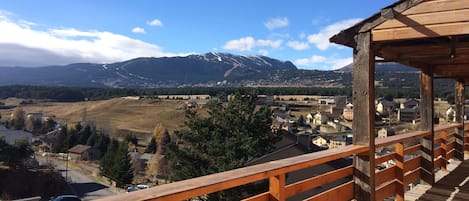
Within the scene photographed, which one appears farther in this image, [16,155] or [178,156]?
[16,155]

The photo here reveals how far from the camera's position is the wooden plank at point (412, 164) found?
5.31m

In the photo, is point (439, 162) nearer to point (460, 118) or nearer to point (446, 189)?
point (446, 189)

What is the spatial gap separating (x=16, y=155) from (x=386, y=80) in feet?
287

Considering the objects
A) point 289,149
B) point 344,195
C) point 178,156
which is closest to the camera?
point 344,195

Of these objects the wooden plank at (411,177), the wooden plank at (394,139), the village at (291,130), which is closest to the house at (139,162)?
the village at (291,130)

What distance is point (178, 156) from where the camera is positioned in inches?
715

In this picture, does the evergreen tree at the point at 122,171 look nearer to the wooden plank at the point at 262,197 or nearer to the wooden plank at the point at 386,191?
the wooden plank at the point at 386,191

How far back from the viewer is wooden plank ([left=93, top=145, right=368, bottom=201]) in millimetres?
1688

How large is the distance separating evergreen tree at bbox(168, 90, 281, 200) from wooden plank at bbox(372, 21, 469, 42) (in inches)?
519

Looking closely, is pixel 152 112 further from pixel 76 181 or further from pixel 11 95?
pixel 11 95

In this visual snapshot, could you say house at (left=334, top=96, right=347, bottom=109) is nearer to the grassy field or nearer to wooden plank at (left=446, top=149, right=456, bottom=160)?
the grassy field

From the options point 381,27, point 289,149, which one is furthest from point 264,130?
point 381,27

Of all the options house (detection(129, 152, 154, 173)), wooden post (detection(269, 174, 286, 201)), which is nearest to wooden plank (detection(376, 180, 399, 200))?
wooden post (detection(269, 174, 286, 201))

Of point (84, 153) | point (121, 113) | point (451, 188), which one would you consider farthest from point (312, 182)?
point (121, 113)
